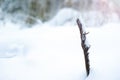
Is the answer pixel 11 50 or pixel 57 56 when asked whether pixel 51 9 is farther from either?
pixel 57 56

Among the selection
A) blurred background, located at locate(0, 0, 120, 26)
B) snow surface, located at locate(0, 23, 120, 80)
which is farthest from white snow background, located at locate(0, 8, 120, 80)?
blurred background, located at locate(0, 0, 120, 26)

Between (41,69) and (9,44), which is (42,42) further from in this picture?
(41,69)

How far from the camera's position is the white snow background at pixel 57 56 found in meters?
1.89

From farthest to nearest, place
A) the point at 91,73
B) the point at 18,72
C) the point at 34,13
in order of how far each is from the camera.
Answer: the point at 34,13 → the point at 18,72 → the point at 91,73

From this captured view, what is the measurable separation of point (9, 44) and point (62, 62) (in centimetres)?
72

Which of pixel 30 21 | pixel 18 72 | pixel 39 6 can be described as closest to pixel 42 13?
pixel 39 6

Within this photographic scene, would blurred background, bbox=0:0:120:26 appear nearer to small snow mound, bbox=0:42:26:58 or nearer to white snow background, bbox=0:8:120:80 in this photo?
white snow background, bbox=0:8:120:80

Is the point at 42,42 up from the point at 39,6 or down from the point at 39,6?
down

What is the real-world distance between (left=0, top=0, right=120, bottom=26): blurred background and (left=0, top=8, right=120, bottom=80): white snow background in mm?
1341

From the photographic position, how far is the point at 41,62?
6.96ft

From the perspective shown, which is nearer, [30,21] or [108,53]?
[108,53]

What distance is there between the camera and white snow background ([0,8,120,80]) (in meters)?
1.89

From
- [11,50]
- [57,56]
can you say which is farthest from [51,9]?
[57,56]

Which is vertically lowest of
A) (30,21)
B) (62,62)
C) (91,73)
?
(91,73)
